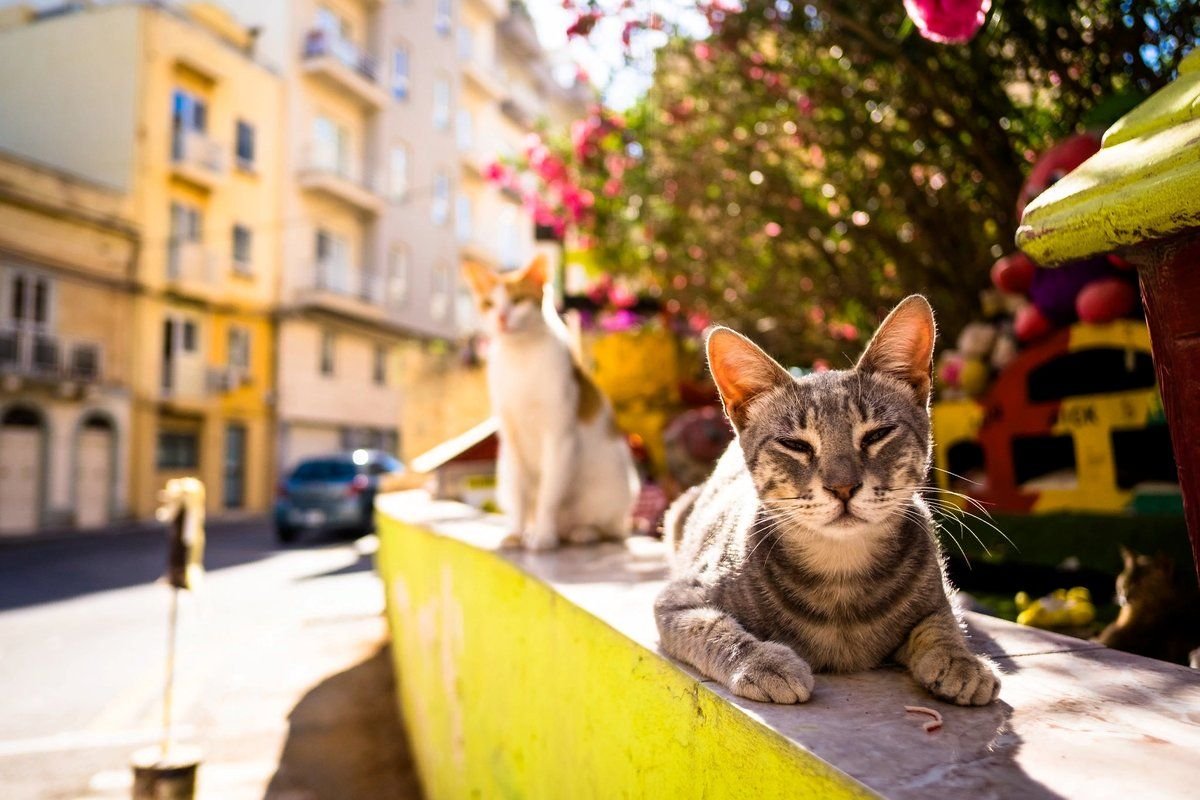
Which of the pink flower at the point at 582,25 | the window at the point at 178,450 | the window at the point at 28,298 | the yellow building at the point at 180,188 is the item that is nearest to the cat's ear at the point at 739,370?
the pink flower at the point at 582,25

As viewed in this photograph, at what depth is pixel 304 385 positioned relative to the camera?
23422mm

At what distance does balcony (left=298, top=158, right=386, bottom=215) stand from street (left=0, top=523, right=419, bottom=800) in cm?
1506

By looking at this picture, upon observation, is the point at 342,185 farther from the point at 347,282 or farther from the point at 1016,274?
the point at 1016,274

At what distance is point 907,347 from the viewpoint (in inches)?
64.2

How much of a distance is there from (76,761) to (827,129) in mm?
5055

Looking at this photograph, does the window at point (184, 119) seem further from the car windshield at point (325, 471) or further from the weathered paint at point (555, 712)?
the weathered paint at point (555, 712)

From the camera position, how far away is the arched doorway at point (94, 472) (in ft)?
59.6

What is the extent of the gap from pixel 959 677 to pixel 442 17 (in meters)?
30.0

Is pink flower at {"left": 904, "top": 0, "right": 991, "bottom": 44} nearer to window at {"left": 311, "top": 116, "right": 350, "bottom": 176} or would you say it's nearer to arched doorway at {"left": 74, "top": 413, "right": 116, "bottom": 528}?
arched doorway at {"left": 74, "top": 413, "right": 116, "bottom": 528}

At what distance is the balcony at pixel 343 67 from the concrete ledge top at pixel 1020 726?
2389 cm

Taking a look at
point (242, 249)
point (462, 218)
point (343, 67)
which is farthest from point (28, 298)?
point (462, 218)

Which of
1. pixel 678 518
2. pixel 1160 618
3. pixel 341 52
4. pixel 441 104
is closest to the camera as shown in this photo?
pixel 1160 618

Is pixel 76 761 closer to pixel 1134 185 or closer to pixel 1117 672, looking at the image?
pixel 1117 672

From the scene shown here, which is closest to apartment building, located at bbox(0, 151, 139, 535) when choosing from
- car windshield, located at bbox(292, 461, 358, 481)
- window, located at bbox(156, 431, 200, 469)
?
window, located at bbox(156, 431, 200, 469)
